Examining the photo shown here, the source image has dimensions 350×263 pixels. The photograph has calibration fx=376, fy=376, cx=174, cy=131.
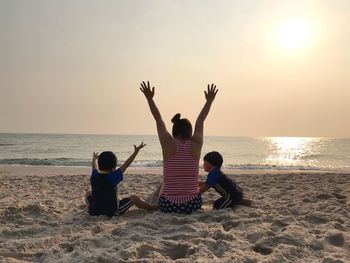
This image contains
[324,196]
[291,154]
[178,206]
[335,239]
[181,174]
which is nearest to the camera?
[335,239]

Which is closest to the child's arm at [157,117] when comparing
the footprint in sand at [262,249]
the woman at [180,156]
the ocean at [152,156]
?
the woman at [180,156]

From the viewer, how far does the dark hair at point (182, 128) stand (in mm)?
4883

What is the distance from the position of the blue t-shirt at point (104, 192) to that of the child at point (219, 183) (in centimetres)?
126

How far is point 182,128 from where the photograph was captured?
4883mm

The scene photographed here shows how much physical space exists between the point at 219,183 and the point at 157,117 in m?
1.38

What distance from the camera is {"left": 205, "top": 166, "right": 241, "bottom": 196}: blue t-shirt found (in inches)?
209

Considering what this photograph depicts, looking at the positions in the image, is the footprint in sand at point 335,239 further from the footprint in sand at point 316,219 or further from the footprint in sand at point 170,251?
the footprint in sand at point 170,251

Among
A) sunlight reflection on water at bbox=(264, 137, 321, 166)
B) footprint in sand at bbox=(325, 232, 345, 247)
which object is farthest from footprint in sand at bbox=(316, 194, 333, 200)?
sunlight reflection on water at bbox=(264, 137, 321, 166)

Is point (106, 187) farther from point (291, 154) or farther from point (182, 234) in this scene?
point (291, 154)

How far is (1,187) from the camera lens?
8688 mm

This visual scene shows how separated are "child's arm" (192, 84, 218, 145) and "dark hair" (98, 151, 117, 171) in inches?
44.0

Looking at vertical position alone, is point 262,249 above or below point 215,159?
below

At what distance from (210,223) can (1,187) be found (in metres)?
6.11

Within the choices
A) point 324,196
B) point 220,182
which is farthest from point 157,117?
point 324,196
